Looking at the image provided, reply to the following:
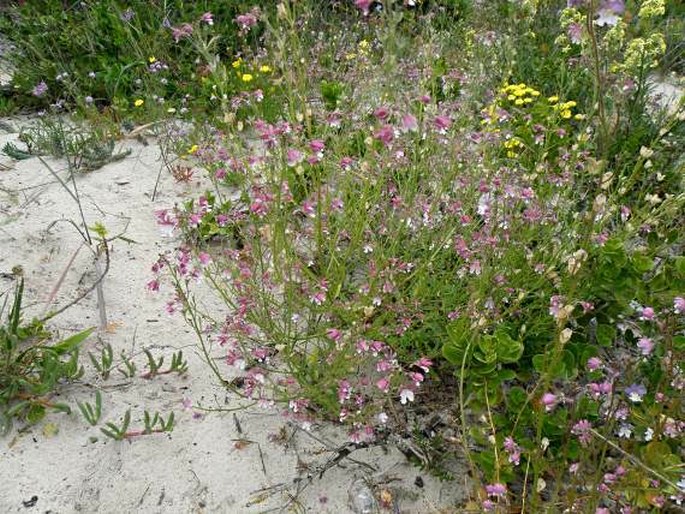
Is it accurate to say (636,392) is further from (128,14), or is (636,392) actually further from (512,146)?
(128,14)

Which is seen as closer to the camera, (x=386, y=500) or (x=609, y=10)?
(x=609, y=10)

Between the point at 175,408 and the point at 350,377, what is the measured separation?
26.4 inches

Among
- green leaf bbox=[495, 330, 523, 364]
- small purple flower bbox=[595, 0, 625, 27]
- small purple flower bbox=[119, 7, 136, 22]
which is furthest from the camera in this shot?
small purple flower bbox=[119, 7, 136, 22]

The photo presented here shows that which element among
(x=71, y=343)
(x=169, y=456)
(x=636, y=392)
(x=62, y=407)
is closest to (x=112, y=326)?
(x=71, y=343)

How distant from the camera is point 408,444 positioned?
6.74ft

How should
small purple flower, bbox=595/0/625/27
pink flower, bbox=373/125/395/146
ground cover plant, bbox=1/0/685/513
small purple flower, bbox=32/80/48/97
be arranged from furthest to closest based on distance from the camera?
small purple flower, bbox=32/80/48/97, ground cover plant, bbox=1/0/685/513, pink flower, bbox=373/125/395/146, small purple flower, bbox=595/0/625/27

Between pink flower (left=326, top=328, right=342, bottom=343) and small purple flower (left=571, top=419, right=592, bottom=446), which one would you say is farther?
pink flower (left=326, top=328, right=342, bottom=343)

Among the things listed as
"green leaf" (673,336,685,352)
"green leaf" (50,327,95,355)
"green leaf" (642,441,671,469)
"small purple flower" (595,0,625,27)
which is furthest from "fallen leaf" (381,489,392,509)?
"small purple flower" (595,0,625,27)

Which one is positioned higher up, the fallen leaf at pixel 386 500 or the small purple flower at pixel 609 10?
the small purple flower at pixel 609 10

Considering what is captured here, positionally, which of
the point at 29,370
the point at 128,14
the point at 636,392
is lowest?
the point at 29,370

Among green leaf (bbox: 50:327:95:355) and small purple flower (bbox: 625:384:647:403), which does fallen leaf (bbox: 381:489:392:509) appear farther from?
green leaf (bbox: 50:327:95:355)

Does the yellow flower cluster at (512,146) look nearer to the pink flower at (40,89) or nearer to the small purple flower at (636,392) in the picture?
the small purple flower at (636,392)

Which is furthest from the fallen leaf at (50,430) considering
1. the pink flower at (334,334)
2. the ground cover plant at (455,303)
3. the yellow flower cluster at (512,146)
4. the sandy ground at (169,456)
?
the yellow flower cluster at (512,146)

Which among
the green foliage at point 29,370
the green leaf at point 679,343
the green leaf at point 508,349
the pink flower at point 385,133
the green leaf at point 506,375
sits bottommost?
the green foliage at point 29,370
